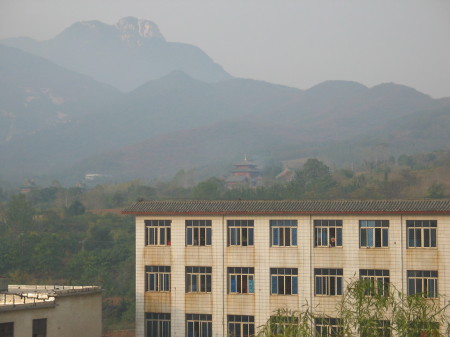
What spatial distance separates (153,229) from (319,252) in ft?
22.1

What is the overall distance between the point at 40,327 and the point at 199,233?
311 inches

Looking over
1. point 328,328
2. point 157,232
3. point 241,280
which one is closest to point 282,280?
point 241,280

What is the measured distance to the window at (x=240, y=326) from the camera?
108ft

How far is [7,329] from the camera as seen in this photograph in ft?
89.8

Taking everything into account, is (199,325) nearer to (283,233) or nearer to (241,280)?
(241,280)

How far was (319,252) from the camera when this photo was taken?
32.8m

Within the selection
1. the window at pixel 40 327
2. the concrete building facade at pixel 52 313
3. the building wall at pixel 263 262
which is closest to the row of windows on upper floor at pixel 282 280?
the building wall at pixel 263 262

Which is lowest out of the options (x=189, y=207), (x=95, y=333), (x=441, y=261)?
(x=95, y=333)

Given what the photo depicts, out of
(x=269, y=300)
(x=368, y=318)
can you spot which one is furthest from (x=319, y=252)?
(x=368, y=318)

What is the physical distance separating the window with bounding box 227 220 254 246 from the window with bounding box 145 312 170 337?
388 cm

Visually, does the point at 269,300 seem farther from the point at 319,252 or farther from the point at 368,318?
the point at 368,318

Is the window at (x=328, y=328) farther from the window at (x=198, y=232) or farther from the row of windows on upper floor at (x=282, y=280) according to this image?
the window at (x=198, y=232)

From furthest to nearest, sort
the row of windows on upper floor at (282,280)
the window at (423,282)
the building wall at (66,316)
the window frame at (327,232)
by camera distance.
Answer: the window frame at (327,232) < the row of windows on upper floor at (282,280) < the window at (423,282) < the building wall at (66,316)

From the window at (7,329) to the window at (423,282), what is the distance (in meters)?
14.1
